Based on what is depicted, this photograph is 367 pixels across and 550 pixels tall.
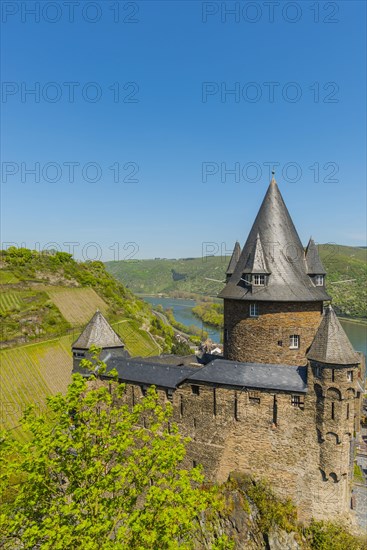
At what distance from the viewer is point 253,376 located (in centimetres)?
1769

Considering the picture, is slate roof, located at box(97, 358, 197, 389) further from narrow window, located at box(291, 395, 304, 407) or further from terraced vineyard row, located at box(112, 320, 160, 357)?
terraced vineyard row, located at box(112, 320, 160, 357)

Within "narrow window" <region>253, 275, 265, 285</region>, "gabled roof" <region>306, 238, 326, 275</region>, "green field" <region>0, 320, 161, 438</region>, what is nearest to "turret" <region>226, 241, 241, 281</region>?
"narrow window" <region>253, 275, 265, 285</region>

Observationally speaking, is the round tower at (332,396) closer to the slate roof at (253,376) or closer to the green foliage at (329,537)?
the slate roof at (253,376)

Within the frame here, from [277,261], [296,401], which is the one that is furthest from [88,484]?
[277,261]

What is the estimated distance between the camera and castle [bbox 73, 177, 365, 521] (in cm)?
1616

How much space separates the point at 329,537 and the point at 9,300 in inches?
2069

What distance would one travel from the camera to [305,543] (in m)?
16.7

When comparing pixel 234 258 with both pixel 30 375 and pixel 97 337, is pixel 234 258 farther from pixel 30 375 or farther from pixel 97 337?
pixel 30 375

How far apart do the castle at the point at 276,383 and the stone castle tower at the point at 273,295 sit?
0.05m

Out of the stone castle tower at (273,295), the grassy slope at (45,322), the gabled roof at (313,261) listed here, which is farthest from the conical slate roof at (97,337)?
the gabled roof at (313,261)

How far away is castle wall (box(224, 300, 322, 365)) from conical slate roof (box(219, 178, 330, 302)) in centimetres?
53

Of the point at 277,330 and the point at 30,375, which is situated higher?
the point at 277,330

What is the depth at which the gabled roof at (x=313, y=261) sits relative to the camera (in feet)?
65.1

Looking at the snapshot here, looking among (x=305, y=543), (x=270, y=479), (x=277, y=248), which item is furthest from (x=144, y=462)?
(x=277, y=248)
